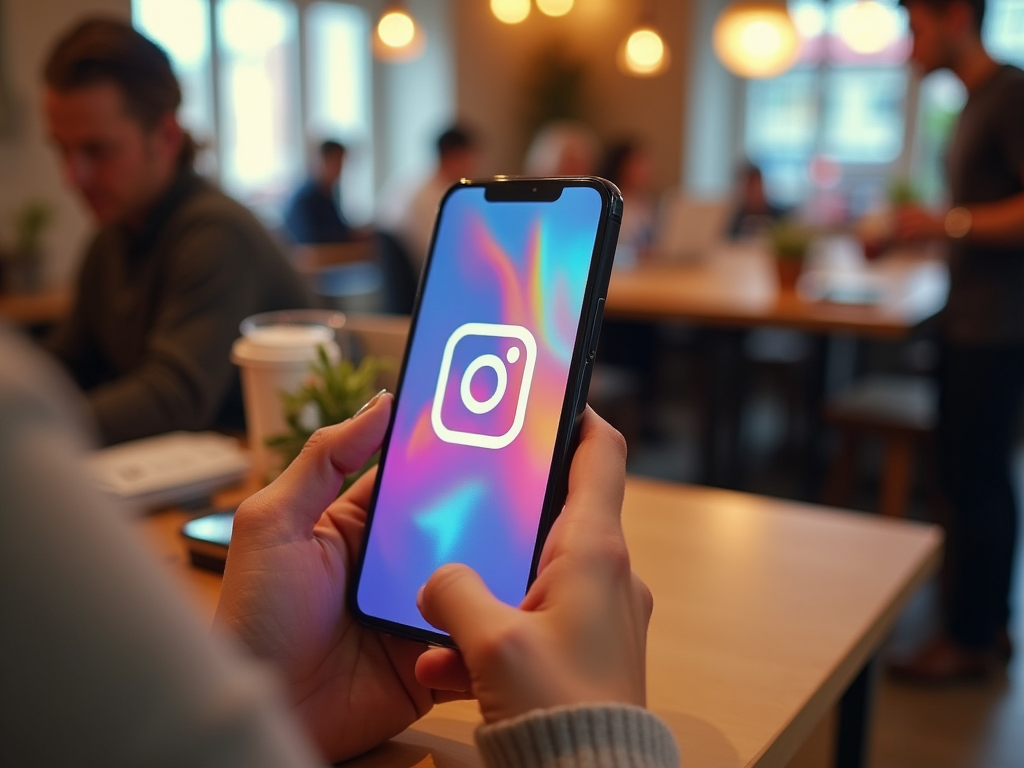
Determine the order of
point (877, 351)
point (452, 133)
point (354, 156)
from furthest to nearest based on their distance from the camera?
point (354, 156)
point (877, 351)
point (452, 133)

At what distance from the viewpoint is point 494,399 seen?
25.3 inches

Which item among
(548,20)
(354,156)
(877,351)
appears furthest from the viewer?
(548,20)

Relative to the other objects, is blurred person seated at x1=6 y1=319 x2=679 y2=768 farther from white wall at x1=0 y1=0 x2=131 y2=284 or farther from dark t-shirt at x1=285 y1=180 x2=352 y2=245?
dark t-shirt at x1=285 y1=180 x2=352 y2=245

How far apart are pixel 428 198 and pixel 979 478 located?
258 cm

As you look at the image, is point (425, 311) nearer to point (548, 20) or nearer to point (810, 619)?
point (810, 619)

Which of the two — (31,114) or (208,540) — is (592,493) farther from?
(31,114)

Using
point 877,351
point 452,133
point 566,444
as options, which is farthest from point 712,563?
point 877,351

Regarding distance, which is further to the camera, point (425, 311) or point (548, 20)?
point (548, 20)

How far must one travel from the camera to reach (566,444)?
23.1 inches

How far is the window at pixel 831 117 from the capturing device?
6.48m

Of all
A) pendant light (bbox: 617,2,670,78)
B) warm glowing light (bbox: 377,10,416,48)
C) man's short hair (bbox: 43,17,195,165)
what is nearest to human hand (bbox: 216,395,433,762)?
man's short hair (bbox: 43,17,195,165)

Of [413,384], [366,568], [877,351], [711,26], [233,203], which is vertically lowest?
[877,351]

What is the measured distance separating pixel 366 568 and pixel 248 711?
1.27 ft

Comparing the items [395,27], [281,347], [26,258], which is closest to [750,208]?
[395,27]
